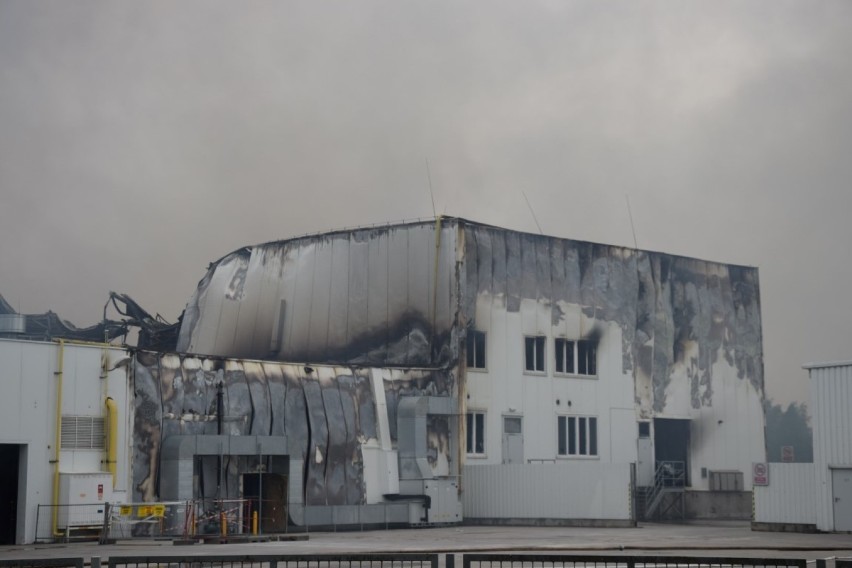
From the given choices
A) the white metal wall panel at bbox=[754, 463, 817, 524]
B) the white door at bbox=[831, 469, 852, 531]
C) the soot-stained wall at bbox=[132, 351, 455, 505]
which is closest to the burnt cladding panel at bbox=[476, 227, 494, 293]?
the soot-stained wall at bbox=[132, 351, 455, 505]

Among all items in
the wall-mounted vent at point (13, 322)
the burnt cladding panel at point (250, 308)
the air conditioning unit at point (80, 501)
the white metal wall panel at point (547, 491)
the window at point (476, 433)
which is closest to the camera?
the air conditioning unit at point (80, 501)

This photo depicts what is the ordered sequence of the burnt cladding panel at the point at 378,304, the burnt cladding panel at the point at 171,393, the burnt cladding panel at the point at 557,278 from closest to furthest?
1. the burnt cladding panel at the point at 171,393
2. the burnt cladding panel at the point at 378,304
3. the burnt cladding panel at the point at 557,278

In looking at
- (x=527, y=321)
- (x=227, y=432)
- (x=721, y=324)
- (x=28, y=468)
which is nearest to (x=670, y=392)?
(x=721, y=324)

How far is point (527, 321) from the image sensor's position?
55125 millimetres

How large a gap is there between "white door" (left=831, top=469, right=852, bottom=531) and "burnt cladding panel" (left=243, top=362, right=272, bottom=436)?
66.5 ft

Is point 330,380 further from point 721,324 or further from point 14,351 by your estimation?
point 721,324

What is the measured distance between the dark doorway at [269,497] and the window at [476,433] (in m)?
10.2

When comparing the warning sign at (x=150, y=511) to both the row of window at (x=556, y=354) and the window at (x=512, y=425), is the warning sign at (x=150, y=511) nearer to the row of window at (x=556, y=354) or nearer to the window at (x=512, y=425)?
the row of window at (x=556, y=354)

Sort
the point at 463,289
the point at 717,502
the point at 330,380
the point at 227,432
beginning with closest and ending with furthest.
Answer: the point at 227,432 < the point at 330,380 < the point at 463,289 < the point at 717,502

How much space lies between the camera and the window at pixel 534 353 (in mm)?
55250

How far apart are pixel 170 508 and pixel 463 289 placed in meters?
17.5

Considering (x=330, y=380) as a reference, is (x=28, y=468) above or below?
below

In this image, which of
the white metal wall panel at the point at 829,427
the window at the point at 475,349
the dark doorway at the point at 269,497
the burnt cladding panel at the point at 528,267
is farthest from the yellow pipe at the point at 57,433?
the white metal wall panel at the point at 829,427

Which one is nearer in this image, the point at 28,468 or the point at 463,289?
the point at 28,468
